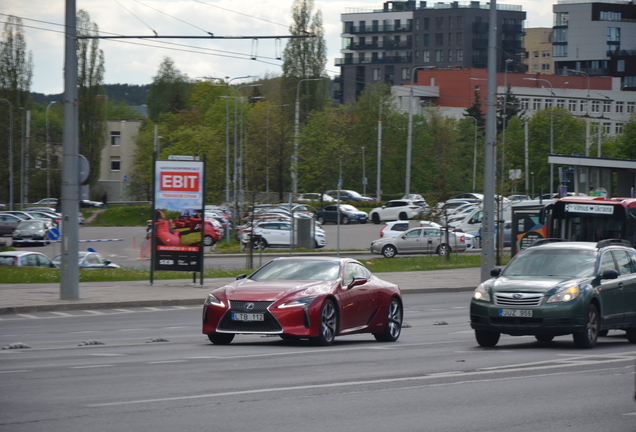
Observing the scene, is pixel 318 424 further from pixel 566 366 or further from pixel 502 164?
pixel 502 164

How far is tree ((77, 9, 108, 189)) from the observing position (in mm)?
94500

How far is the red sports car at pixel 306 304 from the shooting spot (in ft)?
44.5

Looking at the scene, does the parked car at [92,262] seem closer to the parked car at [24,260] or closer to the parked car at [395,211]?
the parked car at [24,260]

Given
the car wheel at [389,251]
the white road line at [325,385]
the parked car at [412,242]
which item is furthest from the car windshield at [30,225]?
the white road line at [325,385]

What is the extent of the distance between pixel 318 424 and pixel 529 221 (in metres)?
31.6

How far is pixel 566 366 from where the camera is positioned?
12.2 meters

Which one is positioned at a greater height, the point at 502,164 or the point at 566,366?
the point at 502,164

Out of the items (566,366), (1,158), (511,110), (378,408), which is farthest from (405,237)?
(511,110)

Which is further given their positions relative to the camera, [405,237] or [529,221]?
[405,237]

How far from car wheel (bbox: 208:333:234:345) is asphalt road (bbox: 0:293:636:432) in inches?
5.5

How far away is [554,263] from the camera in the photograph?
1525cm

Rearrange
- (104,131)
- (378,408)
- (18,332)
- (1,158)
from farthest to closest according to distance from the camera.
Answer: (104,131), (1,158), (18,332), (378,408)

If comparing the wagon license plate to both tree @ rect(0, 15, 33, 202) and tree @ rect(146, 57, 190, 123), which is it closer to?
tree @ rect(0, 15, 33, 202)

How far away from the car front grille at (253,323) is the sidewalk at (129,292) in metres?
9.15
